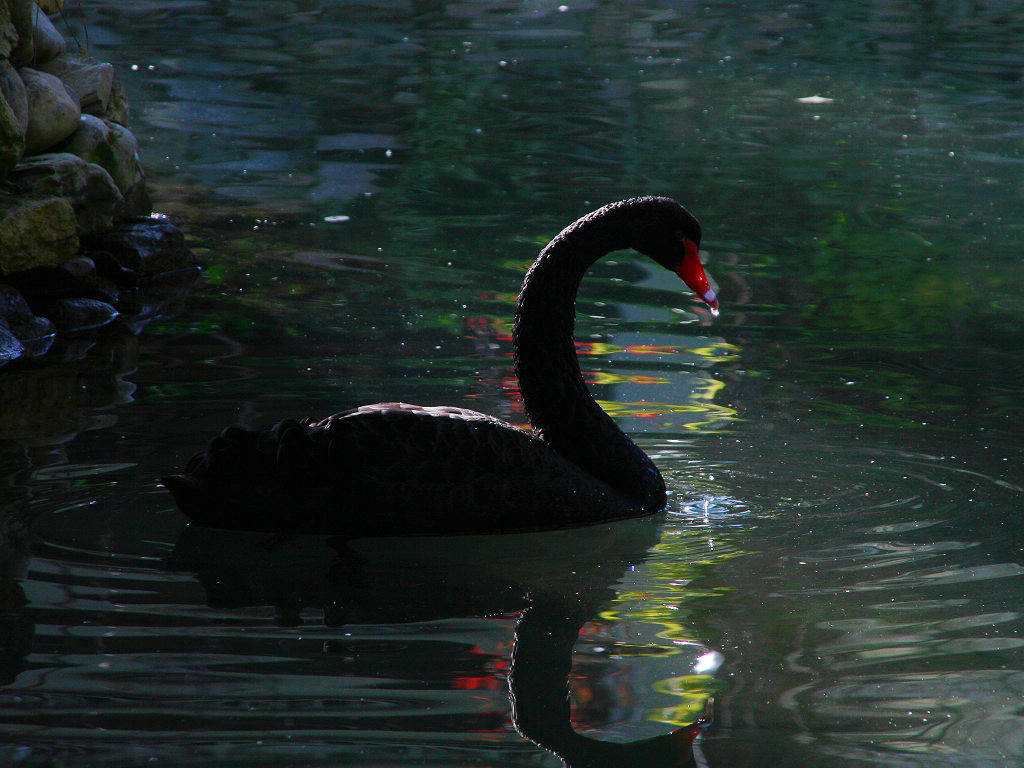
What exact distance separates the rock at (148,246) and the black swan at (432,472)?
12.1 ft

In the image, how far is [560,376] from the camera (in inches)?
182

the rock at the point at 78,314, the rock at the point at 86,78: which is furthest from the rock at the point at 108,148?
the rock at the point at 78,314

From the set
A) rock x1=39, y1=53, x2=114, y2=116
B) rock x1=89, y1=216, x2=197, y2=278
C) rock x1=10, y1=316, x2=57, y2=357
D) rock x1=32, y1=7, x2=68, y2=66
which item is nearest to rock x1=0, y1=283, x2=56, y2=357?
rock x1=10, y1=316, x2=57, y2=357

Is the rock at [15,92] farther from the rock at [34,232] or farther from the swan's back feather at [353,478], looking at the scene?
the swan's back feather at [353,478]

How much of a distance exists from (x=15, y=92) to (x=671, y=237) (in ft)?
12.7

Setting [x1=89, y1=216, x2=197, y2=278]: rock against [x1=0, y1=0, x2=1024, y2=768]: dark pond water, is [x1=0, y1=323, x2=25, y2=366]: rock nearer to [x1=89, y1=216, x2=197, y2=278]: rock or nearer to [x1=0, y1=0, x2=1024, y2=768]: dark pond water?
[x1=0, y1=0, x2=1024, y2=768]: dark pond water

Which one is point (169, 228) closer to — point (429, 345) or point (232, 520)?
point (429, 345)

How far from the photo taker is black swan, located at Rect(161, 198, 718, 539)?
13.7 feet

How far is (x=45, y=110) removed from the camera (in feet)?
23.8

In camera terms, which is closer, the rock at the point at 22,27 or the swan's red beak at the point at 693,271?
the swan's red beak at the point at 693,271

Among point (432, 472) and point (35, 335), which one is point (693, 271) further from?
point (35, 335)

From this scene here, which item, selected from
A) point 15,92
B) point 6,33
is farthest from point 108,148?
point 6,33

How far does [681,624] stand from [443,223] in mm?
5429

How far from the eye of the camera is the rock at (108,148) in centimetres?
765
